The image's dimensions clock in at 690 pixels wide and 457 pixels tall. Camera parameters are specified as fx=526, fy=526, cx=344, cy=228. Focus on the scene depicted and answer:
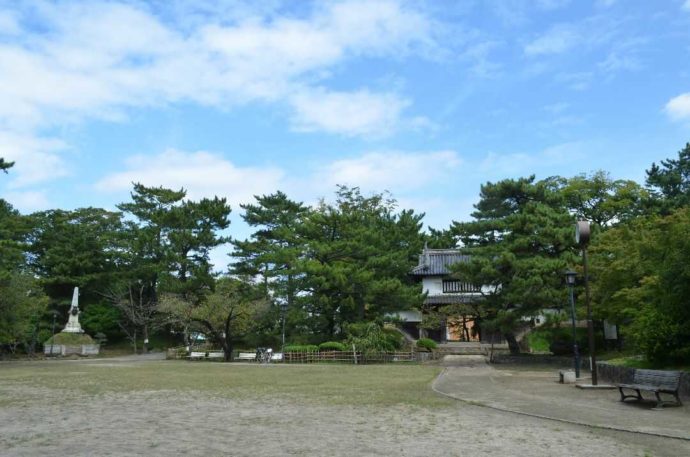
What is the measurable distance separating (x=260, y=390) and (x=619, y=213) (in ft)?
110

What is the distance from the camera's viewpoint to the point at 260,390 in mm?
15016

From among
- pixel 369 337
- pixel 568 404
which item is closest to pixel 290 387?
pixel 568 404

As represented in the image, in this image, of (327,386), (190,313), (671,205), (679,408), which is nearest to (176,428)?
(327,386)

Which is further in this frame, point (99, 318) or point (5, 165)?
point (99, 318)

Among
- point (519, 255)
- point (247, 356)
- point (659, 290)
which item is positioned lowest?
point (247, 356)

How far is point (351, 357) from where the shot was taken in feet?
102

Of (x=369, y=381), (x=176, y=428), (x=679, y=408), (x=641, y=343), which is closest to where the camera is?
(x=176, y=428)

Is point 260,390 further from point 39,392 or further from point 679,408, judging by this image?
point 679,408

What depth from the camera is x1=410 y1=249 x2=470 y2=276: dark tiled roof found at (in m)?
40.7

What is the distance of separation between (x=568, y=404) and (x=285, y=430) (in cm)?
667

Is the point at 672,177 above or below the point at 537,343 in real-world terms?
above

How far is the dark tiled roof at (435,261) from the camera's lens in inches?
1603

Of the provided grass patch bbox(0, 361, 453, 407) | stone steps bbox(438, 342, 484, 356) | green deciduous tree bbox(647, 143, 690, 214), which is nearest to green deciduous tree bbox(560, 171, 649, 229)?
green deciduous tree bbox(647, 143, 690, 214)

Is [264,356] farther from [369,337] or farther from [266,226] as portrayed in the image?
[266,226]
